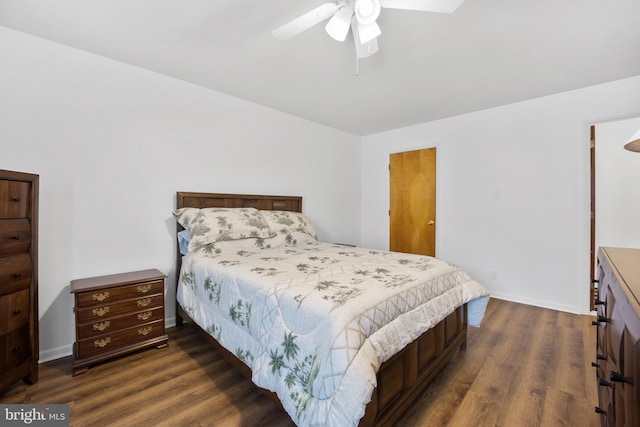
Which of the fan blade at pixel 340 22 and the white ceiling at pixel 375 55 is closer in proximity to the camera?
the fan blade at pixel 340 22

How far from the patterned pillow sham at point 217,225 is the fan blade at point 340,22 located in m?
1.74

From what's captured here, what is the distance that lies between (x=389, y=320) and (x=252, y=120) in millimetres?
2779

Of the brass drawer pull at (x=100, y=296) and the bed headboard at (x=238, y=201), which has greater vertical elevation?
the bed headboard at (x=238, y=201)

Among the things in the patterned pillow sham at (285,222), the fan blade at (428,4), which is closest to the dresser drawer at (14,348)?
the patterned pillow sham at (285,222)

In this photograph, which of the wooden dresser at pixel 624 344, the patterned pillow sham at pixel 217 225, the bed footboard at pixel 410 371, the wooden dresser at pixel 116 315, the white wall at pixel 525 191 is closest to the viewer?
the wooden dresser at pixel 624 344

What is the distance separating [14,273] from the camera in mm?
1599

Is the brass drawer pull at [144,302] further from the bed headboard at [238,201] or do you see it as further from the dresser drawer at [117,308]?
the bed headboard at [238,201]

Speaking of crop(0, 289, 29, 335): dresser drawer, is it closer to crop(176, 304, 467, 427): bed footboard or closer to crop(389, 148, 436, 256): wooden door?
crop(176, 304, 467, 427): bed footboard

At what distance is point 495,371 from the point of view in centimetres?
192

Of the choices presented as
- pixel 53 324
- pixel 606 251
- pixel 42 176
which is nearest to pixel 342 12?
pixel 606 251

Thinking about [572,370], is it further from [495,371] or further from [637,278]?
[637,278]

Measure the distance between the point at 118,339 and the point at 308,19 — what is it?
2476 mm

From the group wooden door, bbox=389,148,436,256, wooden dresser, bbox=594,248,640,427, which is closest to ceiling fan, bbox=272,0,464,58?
wooden dresser, bbox=594,248,640,427

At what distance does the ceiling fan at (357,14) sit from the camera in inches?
55.7
